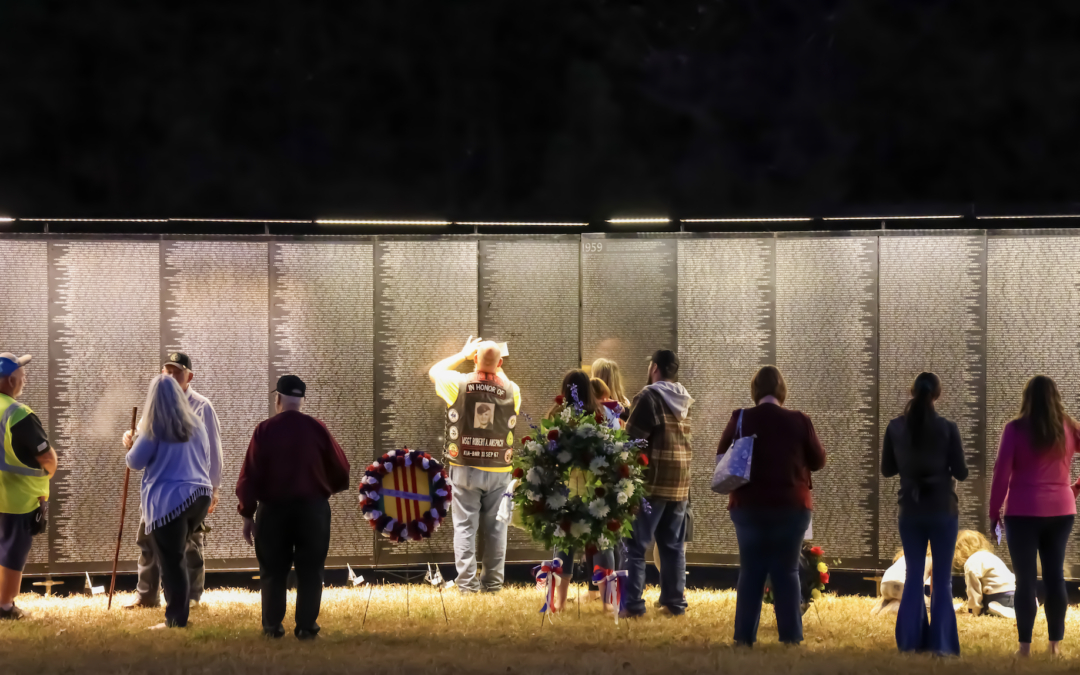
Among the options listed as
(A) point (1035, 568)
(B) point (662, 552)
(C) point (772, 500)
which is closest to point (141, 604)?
(B) point (662, 552)

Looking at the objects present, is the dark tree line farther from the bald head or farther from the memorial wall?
the bald head

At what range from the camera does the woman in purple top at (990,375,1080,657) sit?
17.7 feet

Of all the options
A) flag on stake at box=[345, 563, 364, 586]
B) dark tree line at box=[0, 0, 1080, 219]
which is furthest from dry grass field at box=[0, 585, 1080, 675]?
dark tree line at box=[0, 0, 1080, 219]

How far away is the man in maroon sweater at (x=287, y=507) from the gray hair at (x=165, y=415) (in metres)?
0.71

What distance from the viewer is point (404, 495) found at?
6.52 metres

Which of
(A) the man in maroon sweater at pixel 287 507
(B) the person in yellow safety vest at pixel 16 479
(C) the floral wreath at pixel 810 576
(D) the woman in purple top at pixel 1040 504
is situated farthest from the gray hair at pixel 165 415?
(D) the woman in purple top at pixel 1040 504

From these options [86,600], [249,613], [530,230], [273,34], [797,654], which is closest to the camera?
[797,654]

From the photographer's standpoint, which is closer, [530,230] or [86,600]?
[86,600]

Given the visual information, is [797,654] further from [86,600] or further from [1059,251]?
[86,600]

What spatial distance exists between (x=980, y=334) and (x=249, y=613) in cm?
656

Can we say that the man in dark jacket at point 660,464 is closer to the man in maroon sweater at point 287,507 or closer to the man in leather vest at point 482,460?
the man in leather vest at point 482,460

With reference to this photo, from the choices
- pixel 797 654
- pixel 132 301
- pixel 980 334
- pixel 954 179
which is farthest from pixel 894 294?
pixel 132 301

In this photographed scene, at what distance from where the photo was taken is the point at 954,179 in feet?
30.0

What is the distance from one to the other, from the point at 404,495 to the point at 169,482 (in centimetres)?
163
